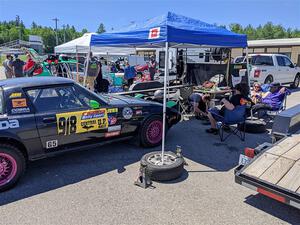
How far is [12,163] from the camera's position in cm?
355

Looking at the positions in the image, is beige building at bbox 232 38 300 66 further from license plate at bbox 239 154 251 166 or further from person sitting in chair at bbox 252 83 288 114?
license plate at bbox 239 154 251 166

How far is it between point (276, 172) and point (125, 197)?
189 centimetres

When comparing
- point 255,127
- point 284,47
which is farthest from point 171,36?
point 284,47

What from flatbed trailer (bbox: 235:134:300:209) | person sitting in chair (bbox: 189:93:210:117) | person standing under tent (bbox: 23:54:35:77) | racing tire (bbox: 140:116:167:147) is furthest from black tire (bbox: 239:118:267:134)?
person standing under tent (bbox: 23:54:35:77)

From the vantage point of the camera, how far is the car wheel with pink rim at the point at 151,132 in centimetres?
498

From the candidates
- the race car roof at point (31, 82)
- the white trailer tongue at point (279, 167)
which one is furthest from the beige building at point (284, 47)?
the race car roof at point (31, 82)

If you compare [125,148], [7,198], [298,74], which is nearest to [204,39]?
[125,148]

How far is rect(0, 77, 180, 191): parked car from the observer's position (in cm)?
352

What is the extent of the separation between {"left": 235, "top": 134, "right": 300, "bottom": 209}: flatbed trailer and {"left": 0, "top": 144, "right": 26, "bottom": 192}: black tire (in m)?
2.88

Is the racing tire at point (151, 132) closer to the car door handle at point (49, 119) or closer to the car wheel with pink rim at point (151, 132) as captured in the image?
the car wheel with pink rim at point (151, 132)

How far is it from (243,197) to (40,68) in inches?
453

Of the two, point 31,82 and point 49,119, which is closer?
point 49,119

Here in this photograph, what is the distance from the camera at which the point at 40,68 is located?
12.5 meters

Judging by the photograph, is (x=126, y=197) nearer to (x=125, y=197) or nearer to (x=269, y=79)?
(x=125, y=197)
